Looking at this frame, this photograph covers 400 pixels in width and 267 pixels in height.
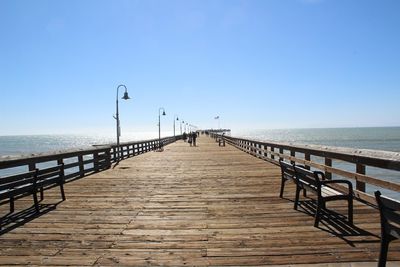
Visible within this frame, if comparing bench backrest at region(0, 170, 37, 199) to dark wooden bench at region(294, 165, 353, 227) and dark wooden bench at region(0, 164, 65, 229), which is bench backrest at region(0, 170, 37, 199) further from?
dark wooden bench at region(294, 165, 353, 227)

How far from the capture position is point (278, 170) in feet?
44.3

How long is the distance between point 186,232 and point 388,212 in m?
3.09

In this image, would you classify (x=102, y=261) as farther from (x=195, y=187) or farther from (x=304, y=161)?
(x=304, y=161)

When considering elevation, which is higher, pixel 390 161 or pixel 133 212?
pixel 390 161

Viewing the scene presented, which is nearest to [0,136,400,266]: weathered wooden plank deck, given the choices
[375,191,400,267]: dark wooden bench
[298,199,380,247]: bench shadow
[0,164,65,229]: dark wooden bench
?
[298,199,380,247]: bench shadow

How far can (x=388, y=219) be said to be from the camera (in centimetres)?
341

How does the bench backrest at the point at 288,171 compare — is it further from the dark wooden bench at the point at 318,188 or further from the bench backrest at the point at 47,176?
the bench backrest at the point at 47,176

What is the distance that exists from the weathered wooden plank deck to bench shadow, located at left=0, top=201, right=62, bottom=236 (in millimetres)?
117

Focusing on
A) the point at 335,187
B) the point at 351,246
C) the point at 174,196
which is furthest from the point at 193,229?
the point at 335,187

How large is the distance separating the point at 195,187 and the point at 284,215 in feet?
12.9

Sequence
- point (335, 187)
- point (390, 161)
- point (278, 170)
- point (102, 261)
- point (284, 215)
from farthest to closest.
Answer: point (278, 170) < point (335, 187) < point (284, 215) < point (390, 161) < point (102, 261)

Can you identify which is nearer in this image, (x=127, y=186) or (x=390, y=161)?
(x=390, y=161)

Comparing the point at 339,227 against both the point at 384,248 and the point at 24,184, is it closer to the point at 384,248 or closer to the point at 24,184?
the point at 384,248

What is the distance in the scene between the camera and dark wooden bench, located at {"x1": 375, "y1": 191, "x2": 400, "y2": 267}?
3.24 m
